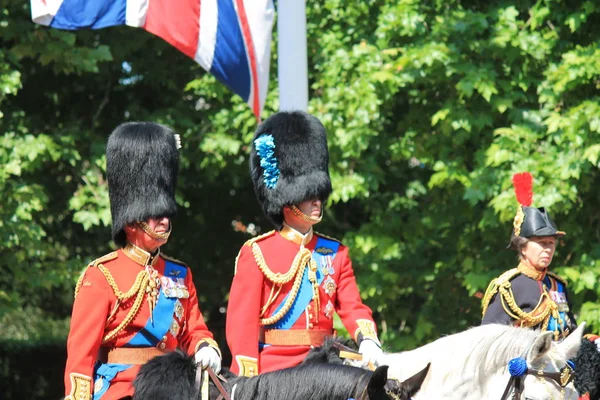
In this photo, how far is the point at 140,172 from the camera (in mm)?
5016

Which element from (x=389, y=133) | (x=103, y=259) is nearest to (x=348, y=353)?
(x=103, y=259)

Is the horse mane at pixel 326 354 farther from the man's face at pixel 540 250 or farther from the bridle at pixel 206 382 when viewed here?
the man's face at pixel 540 250

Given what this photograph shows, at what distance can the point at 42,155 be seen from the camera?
31.3ft

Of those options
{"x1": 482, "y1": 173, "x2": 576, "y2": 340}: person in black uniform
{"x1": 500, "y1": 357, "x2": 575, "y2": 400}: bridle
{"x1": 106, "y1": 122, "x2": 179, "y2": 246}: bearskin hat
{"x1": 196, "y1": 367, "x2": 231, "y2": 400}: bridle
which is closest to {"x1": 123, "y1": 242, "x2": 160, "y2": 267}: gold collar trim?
{"x1": 106, "y1": 122, "x2": 179, "y2": 246}: bearskin hat

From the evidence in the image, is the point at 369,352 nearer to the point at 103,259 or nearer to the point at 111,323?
the point at 111,323

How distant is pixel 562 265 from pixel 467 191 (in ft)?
3.25

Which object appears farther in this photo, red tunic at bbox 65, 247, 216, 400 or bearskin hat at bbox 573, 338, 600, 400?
bearskin hat at bbox 573, 338, 600, 400

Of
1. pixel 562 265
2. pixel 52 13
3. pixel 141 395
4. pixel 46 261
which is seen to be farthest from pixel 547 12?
pixel 141 395

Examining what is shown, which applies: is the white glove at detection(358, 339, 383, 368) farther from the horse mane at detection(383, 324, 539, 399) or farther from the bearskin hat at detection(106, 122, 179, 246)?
the bearskin hat at detection(106, 122, 179, 246)

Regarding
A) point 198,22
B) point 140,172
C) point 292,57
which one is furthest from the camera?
point 198,22

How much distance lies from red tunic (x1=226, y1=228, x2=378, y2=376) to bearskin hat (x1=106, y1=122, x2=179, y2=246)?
0.51 meters

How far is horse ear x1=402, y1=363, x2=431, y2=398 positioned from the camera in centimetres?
376

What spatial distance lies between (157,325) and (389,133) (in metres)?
5.65

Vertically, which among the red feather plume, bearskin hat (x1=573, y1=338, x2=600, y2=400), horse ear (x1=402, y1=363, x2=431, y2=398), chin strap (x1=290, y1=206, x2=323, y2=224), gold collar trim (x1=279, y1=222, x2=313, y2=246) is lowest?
bearskin hat (x1=573, y1=338, x2=600, y2=400)
